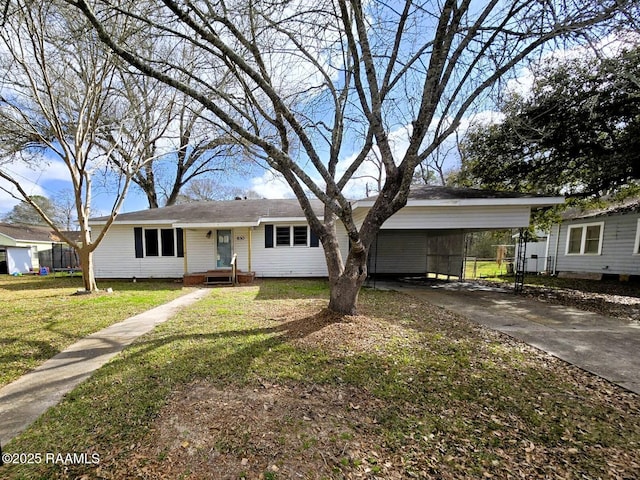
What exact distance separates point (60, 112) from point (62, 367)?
9.62 m

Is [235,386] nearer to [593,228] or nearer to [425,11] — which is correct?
[425,11]

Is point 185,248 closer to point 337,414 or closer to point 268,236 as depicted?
point 268,236

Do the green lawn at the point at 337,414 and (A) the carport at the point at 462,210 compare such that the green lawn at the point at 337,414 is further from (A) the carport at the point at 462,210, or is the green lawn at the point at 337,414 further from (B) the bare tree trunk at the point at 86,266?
(B) the bare tree trunk at the point at 86,266

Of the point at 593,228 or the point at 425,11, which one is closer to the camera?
the point at 425,11

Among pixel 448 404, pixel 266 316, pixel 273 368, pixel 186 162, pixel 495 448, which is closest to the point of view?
pixel 495 448

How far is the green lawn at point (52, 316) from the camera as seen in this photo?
12.3 feet

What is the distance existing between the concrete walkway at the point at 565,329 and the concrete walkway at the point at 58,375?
6.10 metres

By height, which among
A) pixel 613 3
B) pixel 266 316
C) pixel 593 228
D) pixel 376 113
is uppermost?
pixel 613 3

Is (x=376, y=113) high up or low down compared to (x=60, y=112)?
down

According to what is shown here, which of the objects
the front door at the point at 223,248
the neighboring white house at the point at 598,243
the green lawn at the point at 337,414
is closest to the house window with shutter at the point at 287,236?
the front door at the point at 223,248

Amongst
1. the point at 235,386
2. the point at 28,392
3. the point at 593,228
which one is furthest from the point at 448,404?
the point at 593,228

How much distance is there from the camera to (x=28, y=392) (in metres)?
2.84

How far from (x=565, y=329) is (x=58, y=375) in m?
7.86

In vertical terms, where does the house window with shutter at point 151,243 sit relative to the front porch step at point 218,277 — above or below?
above
